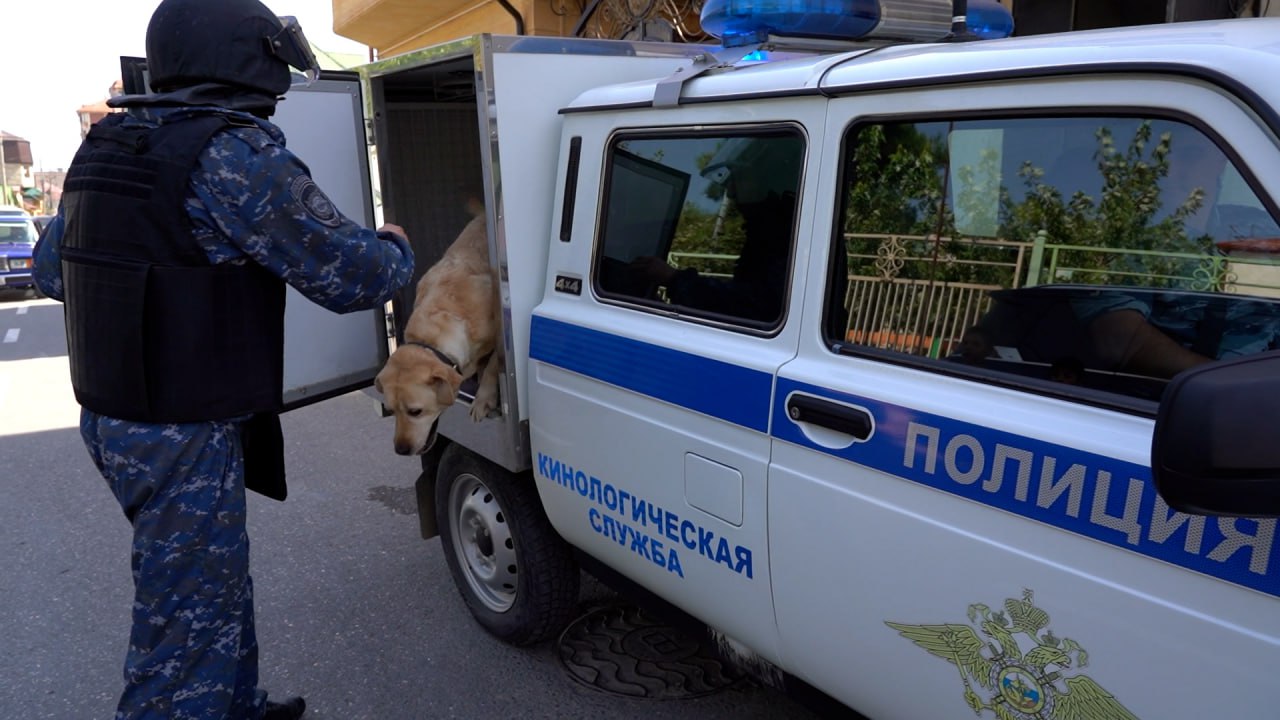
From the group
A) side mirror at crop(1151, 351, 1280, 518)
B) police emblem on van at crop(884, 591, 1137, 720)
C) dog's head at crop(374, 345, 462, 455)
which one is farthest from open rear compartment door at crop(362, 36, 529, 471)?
side mirror at crop(1151, 351, 1280, 518)

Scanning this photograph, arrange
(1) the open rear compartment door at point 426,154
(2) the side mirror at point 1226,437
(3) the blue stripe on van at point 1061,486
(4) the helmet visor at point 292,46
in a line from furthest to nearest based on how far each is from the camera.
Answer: (1) the open rear compartment door at point 426,154 < (4) the helmet visor at point 292,46 < (3) the blue stripe on van at point 1061,486 < (2) the side mirror at point 1226,437

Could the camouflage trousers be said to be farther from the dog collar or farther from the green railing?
the green railing

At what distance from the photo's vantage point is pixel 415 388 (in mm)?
3246

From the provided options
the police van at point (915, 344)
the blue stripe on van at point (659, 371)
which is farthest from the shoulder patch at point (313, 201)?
the blue stripe on van at point (659, 371)

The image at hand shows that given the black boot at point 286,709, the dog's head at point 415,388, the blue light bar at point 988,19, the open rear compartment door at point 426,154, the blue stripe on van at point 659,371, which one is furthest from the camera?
the open rear compartment door at point 426,154

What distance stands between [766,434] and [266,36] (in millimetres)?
1738

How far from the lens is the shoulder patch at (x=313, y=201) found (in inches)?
94.3

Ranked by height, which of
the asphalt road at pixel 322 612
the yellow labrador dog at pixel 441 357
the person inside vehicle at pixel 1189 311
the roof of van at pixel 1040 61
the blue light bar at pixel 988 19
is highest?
the blue light bar at pixel 988 19

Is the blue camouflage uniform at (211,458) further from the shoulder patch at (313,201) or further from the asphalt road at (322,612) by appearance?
the asphalt road at (322,612)

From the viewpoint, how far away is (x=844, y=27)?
2.85 m

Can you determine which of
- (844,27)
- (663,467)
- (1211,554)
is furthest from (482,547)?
(1211,554)

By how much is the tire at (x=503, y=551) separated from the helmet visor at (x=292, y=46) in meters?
1.55

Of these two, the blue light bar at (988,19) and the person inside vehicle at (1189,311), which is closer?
the person inside vehicle at (1189,311)

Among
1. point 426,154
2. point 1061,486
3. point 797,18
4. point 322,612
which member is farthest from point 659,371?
point 426,154
